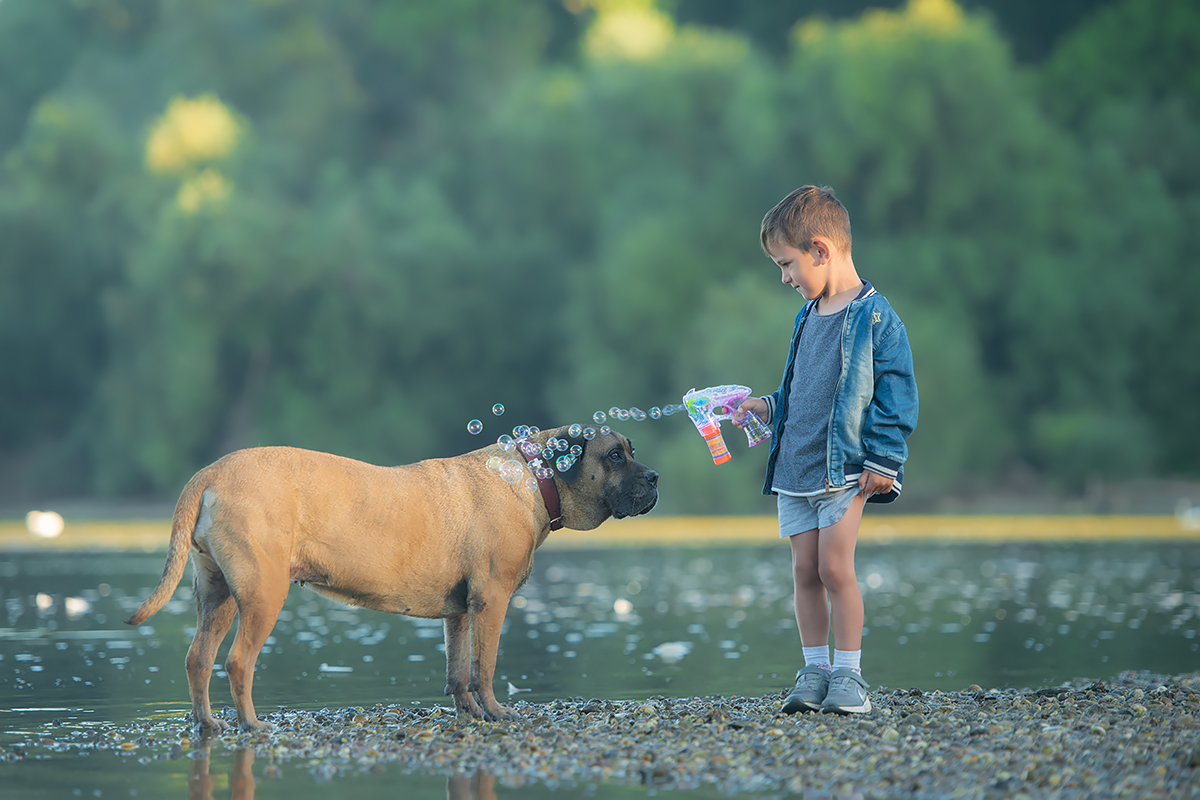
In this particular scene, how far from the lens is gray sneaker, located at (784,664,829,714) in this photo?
580 cm

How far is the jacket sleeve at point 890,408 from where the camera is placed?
18.8 feet

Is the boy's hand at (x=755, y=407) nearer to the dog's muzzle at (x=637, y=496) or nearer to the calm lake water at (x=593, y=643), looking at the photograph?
the dog's muzzle at (x=637, y=496)

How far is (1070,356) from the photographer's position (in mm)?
30094

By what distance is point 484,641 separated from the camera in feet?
20.0

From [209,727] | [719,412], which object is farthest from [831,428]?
[209,727]

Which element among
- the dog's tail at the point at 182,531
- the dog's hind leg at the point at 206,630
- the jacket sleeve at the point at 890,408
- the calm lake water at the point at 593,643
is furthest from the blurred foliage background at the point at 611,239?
the dog's tail at the point at 182,531

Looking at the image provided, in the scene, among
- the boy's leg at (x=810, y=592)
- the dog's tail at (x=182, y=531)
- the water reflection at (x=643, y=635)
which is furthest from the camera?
the water reflection at (x=643, y=635)

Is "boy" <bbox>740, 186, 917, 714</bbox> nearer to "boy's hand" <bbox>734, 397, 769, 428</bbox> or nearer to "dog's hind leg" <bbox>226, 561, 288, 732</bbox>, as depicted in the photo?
"boy's hand" <bbox>734, 397, 769, 428</bbox>

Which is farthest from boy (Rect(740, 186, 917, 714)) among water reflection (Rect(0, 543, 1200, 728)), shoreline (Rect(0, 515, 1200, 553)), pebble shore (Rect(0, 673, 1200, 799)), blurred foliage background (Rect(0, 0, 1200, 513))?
blurred foliage background (Rect(0, 0, 1200, 513))

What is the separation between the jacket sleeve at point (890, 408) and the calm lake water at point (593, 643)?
177 centimetres

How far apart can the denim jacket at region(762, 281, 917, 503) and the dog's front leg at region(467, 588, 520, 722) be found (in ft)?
5.28

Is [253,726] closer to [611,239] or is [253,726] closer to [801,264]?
[801,264]

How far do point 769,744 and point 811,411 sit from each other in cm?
152

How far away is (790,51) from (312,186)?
50.9ft
